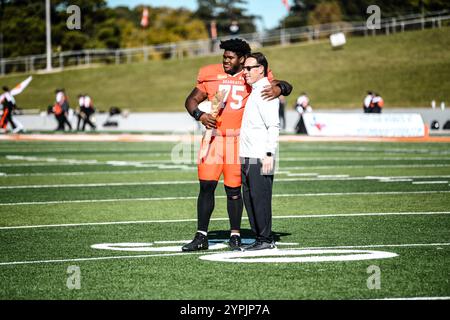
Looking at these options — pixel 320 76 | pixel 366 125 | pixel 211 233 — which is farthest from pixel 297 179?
pixel 320 76

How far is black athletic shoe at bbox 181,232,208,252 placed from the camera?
29.7ft

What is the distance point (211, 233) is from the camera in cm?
1058

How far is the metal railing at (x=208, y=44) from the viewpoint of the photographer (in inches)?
2517

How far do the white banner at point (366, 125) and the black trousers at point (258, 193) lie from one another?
2503 centimetres

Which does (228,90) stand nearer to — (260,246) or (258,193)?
(258,193)

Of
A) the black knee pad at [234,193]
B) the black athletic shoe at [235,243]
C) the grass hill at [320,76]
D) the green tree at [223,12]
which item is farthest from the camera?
the green tree at [223,12]

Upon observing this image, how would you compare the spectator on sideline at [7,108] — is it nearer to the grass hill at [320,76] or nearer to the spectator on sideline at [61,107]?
the spectator on sideline at [61,107]

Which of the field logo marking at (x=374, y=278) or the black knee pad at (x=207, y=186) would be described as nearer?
the field logo marking at (x=374, y=278)

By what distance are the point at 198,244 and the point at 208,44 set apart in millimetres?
62774

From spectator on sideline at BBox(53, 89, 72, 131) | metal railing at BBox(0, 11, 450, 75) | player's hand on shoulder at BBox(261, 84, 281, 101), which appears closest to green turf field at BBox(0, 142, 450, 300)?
player's hand on shoulder at BBox(261, 84, 281, 101)

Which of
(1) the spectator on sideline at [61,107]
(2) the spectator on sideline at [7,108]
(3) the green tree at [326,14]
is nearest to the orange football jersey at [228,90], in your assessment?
(2) the spectator on sideline at [7,108]

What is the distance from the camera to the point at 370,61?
6019cm

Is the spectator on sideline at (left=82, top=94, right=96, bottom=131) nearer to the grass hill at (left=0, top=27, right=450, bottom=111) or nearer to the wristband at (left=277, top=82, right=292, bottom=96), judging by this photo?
the grass hill at (left=0, top=27, right=450, bottom=111)
